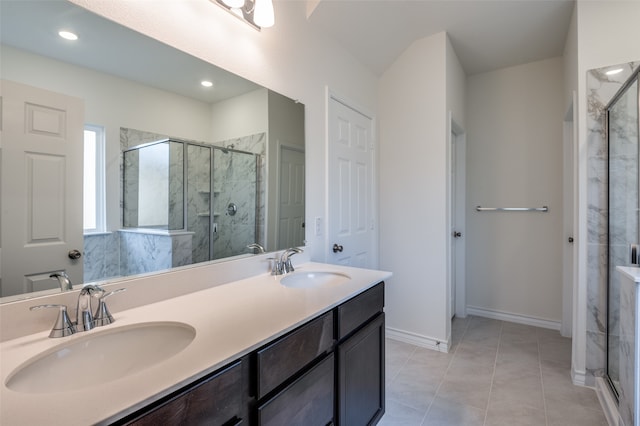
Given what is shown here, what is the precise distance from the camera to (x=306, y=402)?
3.57ft

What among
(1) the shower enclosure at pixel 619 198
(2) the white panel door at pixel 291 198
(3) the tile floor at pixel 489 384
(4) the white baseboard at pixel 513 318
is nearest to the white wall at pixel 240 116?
(2) the white panel door at pixel 291 198

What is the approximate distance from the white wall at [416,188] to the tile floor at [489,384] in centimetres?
31

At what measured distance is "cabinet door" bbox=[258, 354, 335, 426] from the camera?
0.93 meters

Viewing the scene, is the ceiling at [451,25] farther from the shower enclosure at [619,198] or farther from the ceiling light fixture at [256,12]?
the shower enclosure at [619,198]

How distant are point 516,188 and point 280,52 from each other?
8.80 ft

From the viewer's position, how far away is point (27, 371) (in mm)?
739

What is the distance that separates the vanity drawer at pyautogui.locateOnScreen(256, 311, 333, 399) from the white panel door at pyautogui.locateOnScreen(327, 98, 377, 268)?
1101mm

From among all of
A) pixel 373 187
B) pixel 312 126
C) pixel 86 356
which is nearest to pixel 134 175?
pixel 86 356

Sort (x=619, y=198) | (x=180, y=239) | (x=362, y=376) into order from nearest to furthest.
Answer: (x=180, y=239)
(x=362, y=376)
(x=619, y=198)

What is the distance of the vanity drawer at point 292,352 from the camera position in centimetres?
→ 90

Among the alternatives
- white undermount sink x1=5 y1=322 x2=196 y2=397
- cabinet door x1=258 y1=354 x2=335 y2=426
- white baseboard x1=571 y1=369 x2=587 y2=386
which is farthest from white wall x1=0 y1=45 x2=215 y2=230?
white baseboard x1=571 y1=369 x2=587 y2=386

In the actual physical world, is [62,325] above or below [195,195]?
below

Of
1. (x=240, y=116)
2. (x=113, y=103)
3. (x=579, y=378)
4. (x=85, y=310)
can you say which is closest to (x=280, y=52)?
(x=240, y=116)

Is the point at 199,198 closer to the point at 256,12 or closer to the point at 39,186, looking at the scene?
the point at 39,186
